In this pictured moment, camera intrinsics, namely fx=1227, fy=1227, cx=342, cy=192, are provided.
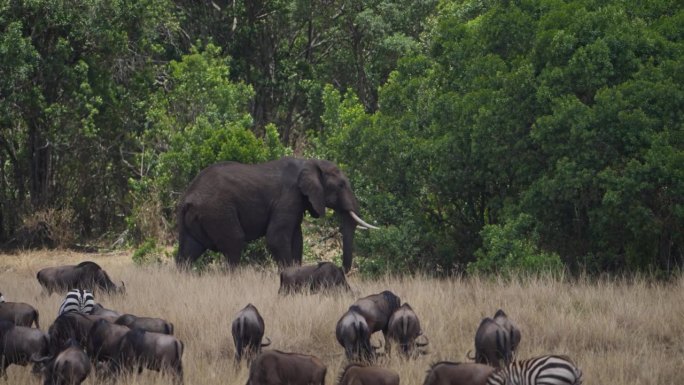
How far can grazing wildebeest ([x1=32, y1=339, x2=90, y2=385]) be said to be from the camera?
10.4 m

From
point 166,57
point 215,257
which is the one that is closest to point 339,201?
point 215,257

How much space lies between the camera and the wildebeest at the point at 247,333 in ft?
39.5

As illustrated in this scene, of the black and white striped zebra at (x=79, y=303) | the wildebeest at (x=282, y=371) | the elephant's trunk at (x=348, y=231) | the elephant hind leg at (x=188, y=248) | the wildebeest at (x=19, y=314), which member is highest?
the elephant's trunk at (x=348, y=231)

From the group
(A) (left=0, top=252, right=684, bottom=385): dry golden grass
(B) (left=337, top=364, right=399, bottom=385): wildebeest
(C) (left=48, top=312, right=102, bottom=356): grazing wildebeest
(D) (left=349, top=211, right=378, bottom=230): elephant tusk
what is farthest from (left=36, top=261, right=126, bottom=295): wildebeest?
(B) (left=337, top=364, right=399, bottom=385): wildebeest

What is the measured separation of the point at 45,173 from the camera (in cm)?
2642

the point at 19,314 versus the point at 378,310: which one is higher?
the point at 378,310

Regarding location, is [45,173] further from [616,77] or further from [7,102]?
[616,77]

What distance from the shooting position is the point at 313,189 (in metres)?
19.7

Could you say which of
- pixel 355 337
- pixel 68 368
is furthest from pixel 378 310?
pixel 68 368

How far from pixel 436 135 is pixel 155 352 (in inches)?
376

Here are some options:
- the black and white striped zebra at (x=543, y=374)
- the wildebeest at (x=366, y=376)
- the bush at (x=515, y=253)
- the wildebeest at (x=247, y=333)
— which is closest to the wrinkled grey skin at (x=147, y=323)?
the wildebeest at (x=247, y=333)

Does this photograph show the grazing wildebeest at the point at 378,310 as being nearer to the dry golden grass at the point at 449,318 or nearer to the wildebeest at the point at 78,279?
the dry golden grass at the point at 449,318

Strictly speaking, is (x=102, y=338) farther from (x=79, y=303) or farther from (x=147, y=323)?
(x=79, y=303)

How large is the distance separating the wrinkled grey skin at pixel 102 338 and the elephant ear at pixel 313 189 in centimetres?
817
